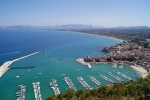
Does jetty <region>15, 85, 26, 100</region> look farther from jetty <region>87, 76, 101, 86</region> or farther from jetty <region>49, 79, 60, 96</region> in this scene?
jetty <region>87, 76, 101, 86</region>

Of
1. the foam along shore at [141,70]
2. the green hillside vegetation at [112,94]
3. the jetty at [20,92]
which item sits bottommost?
the foam along shore at [141,70]

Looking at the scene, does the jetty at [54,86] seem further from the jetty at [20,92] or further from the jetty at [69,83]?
the jetty at [20,92]

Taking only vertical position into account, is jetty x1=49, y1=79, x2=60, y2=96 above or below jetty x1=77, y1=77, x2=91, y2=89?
above

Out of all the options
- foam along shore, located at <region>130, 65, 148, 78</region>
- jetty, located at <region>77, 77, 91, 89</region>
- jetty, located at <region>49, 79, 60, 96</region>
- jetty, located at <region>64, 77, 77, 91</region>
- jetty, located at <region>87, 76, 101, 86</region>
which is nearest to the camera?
jetty, located at <region>49, 79, 60, 96</region>

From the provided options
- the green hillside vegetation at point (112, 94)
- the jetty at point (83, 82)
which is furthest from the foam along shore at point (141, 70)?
the green hillside vegetation at point (112, 94)

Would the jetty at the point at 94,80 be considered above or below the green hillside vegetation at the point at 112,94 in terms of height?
below

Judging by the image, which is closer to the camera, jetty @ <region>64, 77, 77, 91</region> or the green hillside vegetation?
the green hillside vegetation

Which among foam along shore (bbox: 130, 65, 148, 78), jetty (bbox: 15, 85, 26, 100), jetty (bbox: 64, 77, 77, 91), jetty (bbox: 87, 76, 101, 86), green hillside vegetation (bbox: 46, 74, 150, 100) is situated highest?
green hillside vegetation (bbox: 46, 74, 150, 100)

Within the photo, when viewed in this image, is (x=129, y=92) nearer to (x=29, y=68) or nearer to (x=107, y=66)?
(x=107, y=66)

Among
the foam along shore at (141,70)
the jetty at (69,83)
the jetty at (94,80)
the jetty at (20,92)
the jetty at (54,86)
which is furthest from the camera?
the foam along shore at (141,70)

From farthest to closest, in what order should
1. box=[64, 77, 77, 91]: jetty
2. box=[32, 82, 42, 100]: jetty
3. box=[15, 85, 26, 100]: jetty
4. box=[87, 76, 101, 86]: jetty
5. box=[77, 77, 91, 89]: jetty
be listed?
box=[87, 76, 101, 86]: jetty < box=[77, 77, 91, 89]: jetty < box=[64, 77, 77, 91]: jetty < box=[15, 85, 26, 100]: jetty < box=[32, 82, 42, 100]: jetty

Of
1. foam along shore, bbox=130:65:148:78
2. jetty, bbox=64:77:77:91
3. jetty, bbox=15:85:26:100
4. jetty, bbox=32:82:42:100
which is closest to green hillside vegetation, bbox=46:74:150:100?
jetty, bbox=32:82:42:100
